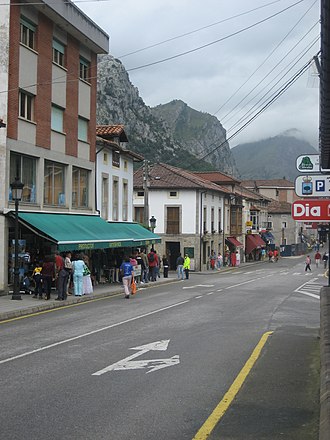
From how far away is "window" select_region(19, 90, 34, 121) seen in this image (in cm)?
2488

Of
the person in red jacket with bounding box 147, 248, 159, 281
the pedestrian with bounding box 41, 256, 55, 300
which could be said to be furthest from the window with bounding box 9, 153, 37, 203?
the person in red jacket with bounding box 147, 248, 159, 281

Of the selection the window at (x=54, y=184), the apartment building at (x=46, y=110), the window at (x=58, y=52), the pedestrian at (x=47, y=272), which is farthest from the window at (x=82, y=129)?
the pedestrian at (x=47, y=272)

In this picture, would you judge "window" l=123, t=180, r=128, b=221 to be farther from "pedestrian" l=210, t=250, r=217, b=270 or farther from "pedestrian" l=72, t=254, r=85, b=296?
"pedestrian" l=210, t=250, r=217, b=270

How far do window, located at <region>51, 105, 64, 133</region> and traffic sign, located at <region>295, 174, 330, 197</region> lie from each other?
1912cm

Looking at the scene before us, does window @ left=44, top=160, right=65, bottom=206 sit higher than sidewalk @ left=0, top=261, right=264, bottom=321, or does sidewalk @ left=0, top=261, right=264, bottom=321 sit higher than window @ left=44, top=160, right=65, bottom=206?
window @ left=44, top=160, right=65, bottom=206

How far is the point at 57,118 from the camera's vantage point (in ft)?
92.2

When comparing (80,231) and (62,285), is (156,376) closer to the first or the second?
(62,285)

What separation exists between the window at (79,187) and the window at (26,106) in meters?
4.97

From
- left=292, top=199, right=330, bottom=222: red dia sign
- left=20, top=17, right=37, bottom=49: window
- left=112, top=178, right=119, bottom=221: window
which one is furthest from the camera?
left=112, top=178, right=119, bottom=221: window

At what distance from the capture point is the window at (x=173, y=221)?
56906mm

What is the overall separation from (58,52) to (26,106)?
14.6 ft

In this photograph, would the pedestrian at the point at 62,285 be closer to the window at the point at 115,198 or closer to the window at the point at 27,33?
the window at the point at 27,33

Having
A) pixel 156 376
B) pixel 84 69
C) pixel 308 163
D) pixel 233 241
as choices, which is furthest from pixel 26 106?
pixel 233 241

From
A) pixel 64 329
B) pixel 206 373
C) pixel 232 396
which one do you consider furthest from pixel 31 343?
pixel 232 396
